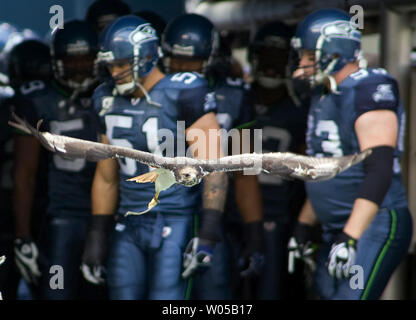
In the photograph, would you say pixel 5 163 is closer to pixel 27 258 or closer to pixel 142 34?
pixel 27 258

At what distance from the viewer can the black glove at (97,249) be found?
6.46 feet

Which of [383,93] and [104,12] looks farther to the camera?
[104,12]

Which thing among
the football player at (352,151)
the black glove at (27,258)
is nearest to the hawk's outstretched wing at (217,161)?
the football player at (352,151)

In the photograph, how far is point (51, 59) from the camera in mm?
2189

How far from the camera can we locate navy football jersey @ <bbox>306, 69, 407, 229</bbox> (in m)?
1.87

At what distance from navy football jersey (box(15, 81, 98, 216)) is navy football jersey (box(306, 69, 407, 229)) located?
25.7 inches

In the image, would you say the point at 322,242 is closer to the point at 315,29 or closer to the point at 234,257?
the point at 234,257

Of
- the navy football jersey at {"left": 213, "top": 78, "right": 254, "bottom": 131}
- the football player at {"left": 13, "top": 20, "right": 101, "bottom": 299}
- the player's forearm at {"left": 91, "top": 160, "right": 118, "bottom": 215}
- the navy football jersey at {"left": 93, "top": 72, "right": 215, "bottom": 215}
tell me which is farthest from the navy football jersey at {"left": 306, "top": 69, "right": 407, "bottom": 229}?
the football player at {"left": 13, "top": 20, "right": 101, "bottom": 299}

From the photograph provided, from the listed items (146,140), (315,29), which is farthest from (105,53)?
(315,29)

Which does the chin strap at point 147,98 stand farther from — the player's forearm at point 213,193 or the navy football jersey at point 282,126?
the navy football jersey at point 282,126

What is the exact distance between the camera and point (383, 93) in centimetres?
186

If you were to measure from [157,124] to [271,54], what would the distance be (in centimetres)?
53

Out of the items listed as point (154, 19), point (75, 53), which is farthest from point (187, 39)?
point (75, 53)

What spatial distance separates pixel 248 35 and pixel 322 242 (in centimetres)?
78
